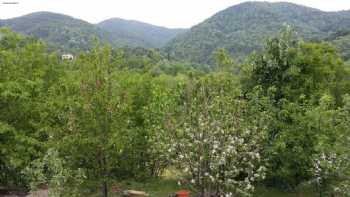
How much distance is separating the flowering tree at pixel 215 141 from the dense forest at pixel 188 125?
0.13 feet

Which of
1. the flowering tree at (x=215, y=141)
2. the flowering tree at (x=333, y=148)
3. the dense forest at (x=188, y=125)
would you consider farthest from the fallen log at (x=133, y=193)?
the flowering tree at (x=333, y=148)

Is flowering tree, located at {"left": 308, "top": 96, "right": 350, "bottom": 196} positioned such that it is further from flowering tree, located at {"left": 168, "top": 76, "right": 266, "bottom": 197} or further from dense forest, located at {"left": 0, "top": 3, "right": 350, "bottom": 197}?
flowering tree, located at {"left": 168, "top": 76, "right": 266, "bottom": 197}

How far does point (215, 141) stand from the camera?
38.6 feet

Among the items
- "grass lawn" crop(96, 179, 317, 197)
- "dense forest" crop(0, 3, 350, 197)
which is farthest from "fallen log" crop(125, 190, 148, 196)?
"dense forest" crop(0, 3, 350, 197)

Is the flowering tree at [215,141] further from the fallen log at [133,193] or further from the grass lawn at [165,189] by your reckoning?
the fallen log at [133,193]

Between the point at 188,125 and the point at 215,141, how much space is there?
1113 mm

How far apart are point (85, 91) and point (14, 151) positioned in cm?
512

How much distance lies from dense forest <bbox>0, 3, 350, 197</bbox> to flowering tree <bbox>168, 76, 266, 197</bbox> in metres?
0.04

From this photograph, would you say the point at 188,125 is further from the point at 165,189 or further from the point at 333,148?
the point at 165,189

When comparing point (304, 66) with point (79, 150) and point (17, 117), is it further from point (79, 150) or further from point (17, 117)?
point (17, 117)

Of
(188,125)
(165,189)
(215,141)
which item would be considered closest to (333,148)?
(215,141)

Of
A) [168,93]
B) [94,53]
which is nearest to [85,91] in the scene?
[94,53]

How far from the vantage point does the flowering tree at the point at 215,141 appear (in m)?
11.9

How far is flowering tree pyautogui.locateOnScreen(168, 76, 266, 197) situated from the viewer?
38.9 ft
